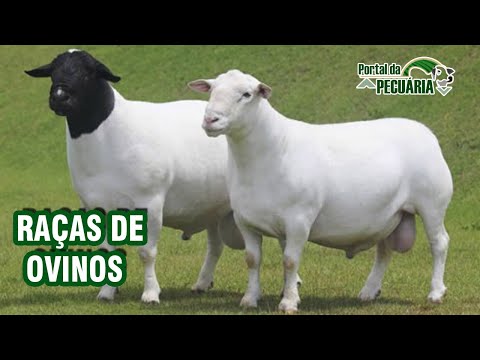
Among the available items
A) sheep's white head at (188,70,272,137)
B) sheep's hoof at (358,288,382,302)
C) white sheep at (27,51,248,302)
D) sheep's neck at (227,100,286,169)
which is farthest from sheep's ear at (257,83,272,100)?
sheep's hoof at (358,288,382,302)

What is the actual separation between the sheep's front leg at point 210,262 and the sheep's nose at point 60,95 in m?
2.96

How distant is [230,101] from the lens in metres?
11.0

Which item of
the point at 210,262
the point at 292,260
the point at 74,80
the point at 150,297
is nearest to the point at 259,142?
the point at 292,260

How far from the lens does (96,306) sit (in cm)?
1220

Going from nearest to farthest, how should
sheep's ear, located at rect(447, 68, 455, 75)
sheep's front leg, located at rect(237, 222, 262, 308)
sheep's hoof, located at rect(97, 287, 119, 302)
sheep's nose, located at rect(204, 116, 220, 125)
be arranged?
sheep's nose, located at rect(204, 116, 220, 125) → sheep's front leg, located at rect(237, 222, 262, 308) → sheep's hoof, located at rect(97, 287, 119, 302) → sheep's ear, located at rect(447, 68, 455, 75)

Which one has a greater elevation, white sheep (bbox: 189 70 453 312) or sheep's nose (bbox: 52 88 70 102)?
sheep's nose (bbox: 52 88 70 102)

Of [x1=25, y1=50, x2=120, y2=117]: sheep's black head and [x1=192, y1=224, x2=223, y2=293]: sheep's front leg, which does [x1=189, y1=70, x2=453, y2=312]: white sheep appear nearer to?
[x1=25, y1=50, x2=120, y2=117]: sheep's black head

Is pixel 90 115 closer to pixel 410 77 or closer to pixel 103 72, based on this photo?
pixel 103 72

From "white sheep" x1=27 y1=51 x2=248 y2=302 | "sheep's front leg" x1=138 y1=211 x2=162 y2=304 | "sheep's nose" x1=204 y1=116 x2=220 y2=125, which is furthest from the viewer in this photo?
"sheep's front leg" x1=138 y1=211 x2=162 y2=304

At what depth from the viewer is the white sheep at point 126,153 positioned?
39.7 ft

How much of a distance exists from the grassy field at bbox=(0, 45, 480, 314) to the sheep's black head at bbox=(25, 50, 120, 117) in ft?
7.87

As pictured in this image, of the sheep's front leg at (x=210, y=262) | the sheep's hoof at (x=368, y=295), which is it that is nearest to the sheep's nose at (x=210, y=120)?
the sheep's front leg at (x=210, y=262)

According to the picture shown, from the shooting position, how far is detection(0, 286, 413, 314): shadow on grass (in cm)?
1192

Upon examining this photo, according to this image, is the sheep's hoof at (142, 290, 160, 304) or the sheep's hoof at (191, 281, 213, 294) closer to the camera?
the sheep's hoof at (142, 290, 160, 304)
